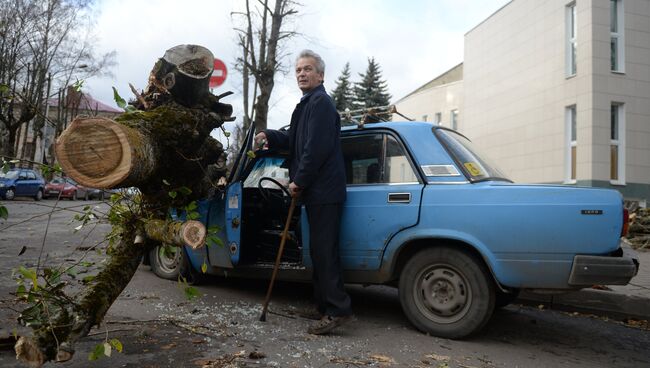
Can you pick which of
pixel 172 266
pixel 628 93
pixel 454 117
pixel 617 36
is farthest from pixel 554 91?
pixel 172 266

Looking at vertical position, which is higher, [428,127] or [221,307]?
[428,127]

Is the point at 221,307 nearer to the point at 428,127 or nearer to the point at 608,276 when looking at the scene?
the point at 428,127

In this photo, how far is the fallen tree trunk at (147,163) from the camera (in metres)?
2.81

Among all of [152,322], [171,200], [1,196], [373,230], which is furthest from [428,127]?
[1,196]

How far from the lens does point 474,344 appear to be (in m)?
3.74

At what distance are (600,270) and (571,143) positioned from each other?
47.9 feet

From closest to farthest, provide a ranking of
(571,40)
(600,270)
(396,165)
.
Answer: (600,270), (396,165), (571,40)

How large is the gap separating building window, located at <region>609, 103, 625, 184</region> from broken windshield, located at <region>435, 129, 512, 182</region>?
13.0m

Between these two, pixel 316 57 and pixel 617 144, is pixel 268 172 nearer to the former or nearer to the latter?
pixel 316 57

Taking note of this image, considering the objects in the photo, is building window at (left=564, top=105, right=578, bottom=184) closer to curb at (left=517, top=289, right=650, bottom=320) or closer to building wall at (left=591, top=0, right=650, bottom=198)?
building wall at (left=591, top=0, right=650, bottom=198)

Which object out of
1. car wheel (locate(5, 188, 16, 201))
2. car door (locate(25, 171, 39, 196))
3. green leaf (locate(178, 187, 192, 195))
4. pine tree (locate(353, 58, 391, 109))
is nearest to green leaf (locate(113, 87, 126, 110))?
green leaf (locate(178, 187, 192, 195))

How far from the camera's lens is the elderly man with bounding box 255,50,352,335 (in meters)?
3.87

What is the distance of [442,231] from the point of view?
3748mm

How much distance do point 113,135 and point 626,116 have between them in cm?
1630
